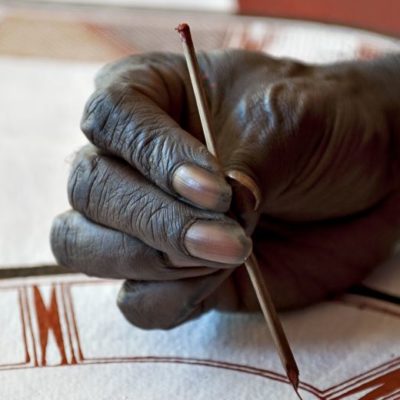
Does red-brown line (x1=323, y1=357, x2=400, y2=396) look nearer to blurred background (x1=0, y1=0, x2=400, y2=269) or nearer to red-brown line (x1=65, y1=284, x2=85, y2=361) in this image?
red-brown line (x1=65, y1=284, x2=85, y2=361)

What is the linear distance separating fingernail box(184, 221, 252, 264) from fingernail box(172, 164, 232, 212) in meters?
0.01

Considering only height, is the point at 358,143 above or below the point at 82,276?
above

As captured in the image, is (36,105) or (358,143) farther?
(36,105)

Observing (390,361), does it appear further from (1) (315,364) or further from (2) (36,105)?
(2) (36,105)

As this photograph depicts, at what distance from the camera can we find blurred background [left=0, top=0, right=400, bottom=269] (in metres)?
0.78

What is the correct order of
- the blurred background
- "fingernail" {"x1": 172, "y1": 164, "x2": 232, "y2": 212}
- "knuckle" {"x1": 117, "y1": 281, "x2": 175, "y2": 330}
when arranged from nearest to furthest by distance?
"fingernail" {"x1": 172, "y1": 164, "x2": 232, "y2": 212}, "knuckle" {"x1": 117, "y1": 281, "x2": 175, "y2": 330}, the blurred background

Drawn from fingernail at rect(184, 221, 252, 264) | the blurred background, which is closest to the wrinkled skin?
fingernail at rect(184, 221, 252, 264)

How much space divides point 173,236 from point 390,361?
0.58 feet

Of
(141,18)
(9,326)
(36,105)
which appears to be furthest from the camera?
(141,18)

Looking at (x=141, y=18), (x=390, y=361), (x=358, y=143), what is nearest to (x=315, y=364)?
(x=390, y=361)

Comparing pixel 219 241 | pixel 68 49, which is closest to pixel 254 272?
pixel 219 241

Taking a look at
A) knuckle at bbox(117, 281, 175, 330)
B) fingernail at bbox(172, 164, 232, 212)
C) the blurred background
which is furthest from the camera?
the blurred background

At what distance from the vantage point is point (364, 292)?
0.64 m

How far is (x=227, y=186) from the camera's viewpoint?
457 mm
